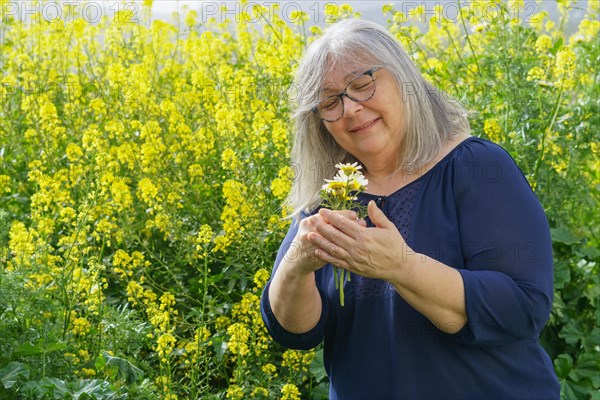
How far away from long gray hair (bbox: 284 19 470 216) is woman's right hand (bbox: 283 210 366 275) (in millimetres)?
350

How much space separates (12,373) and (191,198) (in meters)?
1.39

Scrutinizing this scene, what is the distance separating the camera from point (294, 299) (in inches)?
90.5

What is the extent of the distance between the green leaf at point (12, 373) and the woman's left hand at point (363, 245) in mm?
974

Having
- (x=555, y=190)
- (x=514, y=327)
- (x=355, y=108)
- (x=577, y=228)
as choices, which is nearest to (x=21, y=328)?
(x=355, y=108)

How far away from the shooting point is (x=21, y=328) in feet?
8.90

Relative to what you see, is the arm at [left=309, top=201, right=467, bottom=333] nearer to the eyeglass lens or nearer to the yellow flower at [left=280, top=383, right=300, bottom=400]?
the eyeglass lens

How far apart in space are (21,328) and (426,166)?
129cm

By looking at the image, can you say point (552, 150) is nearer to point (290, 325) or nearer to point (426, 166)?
point (426, 166)

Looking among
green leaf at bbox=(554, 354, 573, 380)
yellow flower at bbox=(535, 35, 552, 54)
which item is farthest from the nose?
yellow flower at bbox=(535, 35, 552, 54)

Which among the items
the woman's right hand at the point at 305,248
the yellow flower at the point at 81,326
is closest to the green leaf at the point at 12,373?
the yellow flower at the point at 81,326

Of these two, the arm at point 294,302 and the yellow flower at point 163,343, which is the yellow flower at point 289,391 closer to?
the yellow flower at point 163,343

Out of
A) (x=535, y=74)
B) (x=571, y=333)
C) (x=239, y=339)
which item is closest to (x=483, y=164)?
(x=239, y=339)

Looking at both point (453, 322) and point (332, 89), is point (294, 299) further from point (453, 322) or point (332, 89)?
point (332, 89)

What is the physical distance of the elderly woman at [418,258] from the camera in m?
2.09
